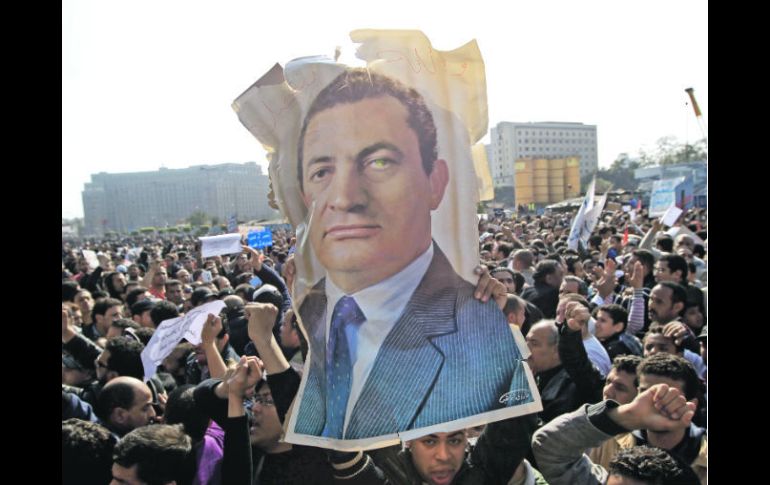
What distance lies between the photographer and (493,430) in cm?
229

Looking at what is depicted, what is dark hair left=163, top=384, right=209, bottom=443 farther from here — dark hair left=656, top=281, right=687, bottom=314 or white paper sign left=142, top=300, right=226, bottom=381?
dark hair left=656, top=281, right=687, bottom=314

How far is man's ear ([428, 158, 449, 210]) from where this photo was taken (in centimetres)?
238

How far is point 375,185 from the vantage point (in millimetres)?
2375

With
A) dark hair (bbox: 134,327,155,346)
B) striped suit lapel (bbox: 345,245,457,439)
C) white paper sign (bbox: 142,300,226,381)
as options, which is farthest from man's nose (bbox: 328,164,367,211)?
dark hair (bbox: 134,327,155,346)

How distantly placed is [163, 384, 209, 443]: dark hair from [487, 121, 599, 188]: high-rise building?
5.49 ft

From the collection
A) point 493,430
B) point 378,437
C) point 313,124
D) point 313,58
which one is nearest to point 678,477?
point 493,430

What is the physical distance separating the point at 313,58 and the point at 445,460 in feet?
5.27

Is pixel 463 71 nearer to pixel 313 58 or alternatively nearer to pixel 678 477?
pixel 313 58

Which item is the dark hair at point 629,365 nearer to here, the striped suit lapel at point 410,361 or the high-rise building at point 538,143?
the high-rise building at point 538,143

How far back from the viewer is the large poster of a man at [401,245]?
2.32m

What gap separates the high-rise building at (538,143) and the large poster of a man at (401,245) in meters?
0.37

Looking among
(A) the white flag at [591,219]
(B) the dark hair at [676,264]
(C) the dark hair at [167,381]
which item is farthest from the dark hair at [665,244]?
(C) the dark hair at [167,381]

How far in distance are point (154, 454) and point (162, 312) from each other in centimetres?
284

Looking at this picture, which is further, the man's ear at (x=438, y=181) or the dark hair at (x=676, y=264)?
the dark hair at (x=676, y=264)
